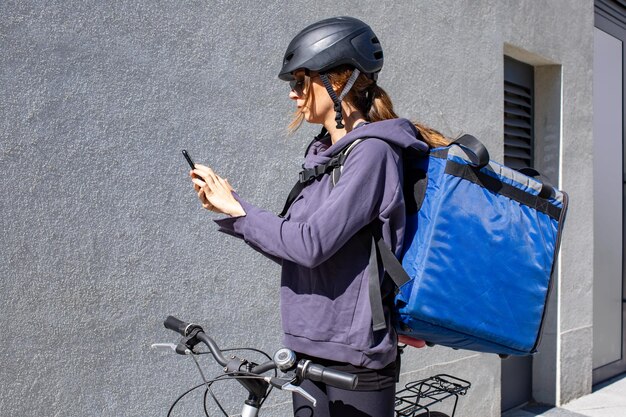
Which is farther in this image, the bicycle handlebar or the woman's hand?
the woman's hand

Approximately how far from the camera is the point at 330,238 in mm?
1924

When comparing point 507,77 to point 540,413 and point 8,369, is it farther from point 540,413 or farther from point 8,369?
point 8,369

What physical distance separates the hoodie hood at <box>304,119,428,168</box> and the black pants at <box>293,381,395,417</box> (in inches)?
25.0

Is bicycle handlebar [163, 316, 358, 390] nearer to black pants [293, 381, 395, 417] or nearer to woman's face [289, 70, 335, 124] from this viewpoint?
black pants [293, 381, 395, 417]

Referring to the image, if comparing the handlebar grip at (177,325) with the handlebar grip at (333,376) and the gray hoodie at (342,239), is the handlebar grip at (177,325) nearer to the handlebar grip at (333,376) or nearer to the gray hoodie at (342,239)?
the gray hoodie at (342,239)

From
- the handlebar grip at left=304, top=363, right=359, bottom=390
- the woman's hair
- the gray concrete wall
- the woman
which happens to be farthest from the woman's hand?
the gray concrete wall

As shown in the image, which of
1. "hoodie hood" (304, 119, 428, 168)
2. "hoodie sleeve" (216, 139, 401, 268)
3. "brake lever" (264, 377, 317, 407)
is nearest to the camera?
"brake lever" (264, 377, 317, 407)

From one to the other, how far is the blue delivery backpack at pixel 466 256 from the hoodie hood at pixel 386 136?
1.3 inches

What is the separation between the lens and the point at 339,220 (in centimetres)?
192

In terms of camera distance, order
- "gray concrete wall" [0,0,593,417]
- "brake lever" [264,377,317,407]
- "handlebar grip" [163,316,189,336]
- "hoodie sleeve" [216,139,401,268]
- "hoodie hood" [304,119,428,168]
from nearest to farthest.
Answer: "brake lever" [264,377,317,407] < "hoodie sleeve" [216,139,401,268] < "hoodie hood" [304,119,428,168] < "handlebar grip" [163,316,189,336] < "gray concrete wall" [0,0,593,417]

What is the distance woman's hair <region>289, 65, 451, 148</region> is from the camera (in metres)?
2.16

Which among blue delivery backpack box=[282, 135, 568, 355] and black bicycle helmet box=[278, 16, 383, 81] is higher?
black bicycle helmet box=[278, 16, 383, 81]

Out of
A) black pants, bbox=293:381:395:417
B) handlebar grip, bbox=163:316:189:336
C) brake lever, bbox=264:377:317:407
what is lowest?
black pants, bbox=293:381:395:417

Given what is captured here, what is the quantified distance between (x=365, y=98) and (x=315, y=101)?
167 millimetres
